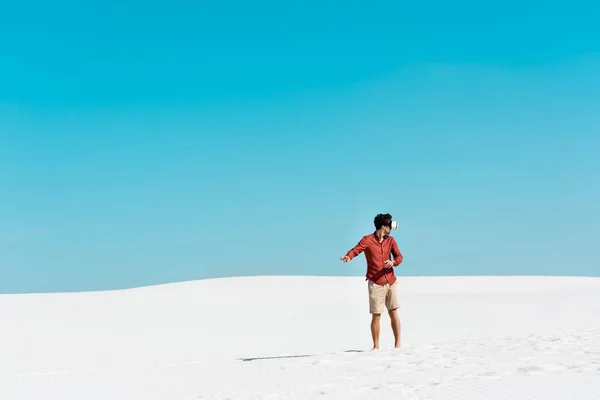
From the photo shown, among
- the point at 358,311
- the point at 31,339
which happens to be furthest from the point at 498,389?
the point at 358,311

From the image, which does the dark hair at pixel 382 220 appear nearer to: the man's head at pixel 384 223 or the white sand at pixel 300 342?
Answer: the man's head at pixel 384 223

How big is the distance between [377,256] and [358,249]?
306 millimetres

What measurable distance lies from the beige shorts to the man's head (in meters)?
0.73

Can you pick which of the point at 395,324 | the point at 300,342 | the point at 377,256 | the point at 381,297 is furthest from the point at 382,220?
the point at 300,342

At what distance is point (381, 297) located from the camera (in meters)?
9.41

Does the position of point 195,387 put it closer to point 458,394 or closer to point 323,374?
point 323,374

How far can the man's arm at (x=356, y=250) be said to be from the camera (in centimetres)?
904

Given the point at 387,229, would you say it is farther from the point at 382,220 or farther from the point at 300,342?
the point at 300,342

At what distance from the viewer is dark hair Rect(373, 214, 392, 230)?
9.40 m

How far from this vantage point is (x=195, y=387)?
8062 millimetres

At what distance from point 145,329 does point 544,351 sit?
37.9ft

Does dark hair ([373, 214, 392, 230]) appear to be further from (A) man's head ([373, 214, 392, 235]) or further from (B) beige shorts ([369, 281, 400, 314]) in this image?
Result: (B) beige shorts ([369, 281, 400, 314])

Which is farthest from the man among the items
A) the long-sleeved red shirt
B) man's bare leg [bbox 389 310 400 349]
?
man's bare leg [bbox 389 310 400 349]

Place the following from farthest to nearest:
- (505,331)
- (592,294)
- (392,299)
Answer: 1. (592,294)
2. (505,331)
3. (392,299)
